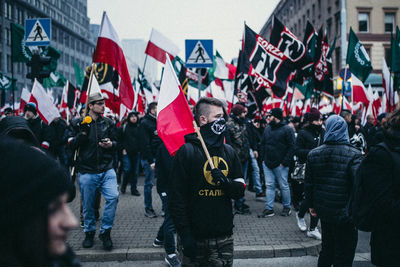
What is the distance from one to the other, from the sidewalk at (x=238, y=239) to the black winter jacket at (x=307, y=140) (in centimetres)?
133

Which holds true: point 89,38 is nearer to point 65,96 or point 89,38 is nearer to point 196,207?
point 65,96

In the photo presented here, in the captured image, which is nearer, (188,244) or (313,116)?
(188,244)

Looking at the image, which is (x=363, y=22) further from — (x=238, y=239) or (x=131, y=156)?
(x=238, y=239)

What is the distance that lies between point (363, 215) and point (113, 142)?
367 cm

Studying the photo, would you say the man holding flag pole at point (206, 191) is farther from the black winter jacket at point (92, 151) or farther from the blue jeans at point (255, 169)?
the blue jeans at point (255, 169)

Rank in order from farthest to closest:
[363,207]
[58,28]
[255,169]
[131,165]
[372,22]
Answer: [58,28] → [372,22] → [131,165] → [255,169] → [363,207]

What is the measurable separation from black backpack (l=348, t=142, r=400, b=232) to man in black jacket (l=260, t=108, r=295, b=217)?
4018mm

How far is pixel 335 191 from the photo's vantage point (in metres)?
3.81

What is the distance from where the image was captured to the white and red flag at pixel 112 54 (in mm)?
5816

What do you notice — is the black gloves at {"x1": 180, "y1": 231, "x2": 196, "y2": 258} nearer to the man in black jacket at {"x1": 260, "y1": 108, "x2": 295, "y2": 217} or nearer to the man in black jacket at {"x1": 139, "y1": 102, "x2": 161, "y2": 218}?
the man in black jacket at {"x1": 139, "y1": 102, "x2": 161, "y2": 218}

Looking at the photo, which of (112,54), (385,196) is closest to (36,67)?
(112,54)

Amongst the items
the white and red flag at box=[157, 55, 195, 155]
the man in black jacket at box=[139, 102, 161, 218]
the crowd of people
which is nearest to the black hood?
the crowd of people

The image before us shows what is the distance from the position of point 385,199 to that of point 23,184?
2482 millimetres

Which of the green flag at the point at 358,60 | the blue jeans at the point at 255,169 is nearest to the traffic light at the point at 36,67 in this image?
the blue jeans at the point at 255,169
